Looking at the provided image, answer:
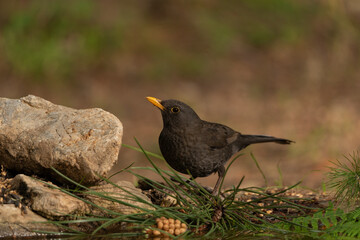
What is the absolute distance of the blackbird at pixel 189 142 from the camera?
4.57m

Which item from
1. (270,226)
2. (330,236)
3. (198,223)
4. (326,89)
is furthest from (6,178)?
(326,89)

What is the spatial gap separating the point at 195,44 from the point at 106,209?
7.59 meters

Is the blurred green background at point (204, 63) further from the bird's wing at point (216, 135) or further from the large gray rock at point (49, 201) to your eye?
the large gray rock at point (49, 201)

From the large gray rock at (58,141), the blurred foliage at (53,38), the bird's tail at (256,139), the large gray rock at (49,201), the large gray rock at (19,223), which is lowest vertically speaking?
the large gray rock at (19,223)

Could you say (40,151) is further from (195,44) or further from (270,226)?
(195,44)

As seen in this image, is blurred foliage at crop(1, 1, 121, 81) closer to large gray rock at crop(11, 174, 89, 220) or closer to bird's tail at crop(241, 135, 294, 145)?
bird's tail at crop(241, 135, 294, 145)

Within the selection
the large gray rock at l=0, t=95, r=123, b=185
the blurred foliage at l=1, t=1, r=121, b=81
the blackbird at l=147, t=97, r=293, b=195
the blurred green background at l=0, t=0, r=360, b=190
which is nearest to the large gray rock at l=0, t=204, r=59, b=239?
the large gray rock at l=0, t=95, r=123, b=185

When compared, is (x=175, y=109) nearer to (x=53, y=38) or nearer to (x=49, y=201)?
(x=49, y=201)

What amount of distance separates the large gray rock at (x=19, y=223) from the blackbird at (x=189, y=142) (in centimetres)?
124

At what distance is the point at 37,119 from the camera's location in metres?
4.24

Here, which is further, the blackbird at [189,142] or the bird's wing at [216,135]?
the bird's wing at [216,135]

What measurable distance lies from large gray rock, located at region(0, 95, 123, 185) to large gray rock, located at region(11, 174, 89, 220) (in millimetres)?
180

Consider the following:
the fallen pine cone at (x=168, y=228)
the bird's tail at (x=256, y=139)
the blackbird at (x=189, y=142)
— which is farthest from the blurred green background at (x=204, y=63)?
the fallen pine cone at (x=168, y=228)

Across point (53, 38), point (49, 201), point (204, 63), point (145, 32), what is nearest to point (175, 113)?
point (49, 201)
